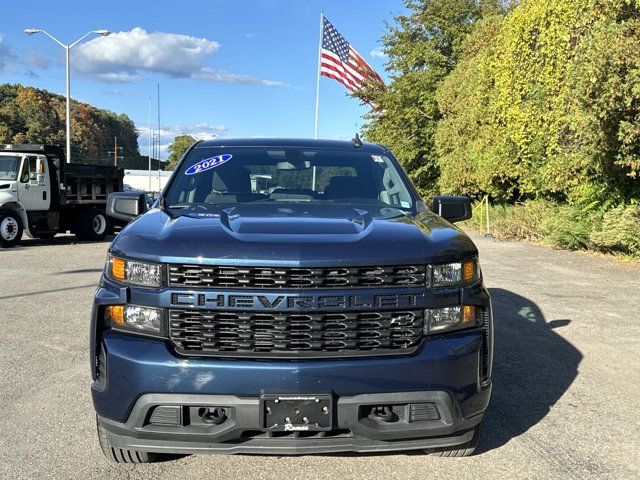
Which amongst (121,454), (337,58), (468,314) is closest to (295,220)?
(468,314)

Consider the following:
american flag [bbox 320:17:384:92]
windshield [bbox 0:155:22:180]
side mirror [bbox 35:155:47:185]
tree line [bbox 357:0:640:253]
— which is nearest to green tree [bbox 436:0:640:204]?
tree line [bbox 357:0:640:253]

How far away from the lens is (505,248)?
17.3m

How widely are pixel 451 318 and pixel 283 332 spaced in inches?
32.4

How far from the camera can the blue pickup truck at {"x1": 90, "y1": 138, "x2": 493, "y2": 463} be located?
288 centimetres

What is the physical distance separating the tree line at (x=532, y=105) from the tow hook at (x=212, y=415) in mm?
9665

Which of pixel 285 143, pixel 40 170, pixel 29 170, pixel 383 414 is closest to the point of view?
pixel 383 414

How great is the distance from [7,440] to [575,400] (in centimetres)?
386

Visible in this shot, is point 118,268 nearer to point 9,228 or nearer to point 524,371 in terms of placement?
point 524,371

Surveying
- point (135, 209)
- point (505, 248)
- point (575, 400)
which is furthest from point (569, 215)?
point (135, 209)

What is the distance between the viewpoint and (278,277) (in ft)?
9.66

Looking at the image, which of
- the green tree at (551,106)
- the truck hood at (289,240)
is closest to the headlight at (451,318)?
the truck hood at (289,240)

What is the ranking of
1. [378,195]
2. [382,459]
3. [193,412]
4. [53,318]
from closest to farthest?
1. [193,412]
2. [382,459]
3. [378,195]
4. [53,318]

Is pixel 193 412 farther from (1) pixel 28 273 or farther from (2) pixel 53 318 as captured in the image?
(1) pixel 28 273

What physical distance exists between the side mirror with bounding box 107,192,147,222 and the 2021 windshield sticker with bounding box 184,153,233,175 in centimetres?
39
